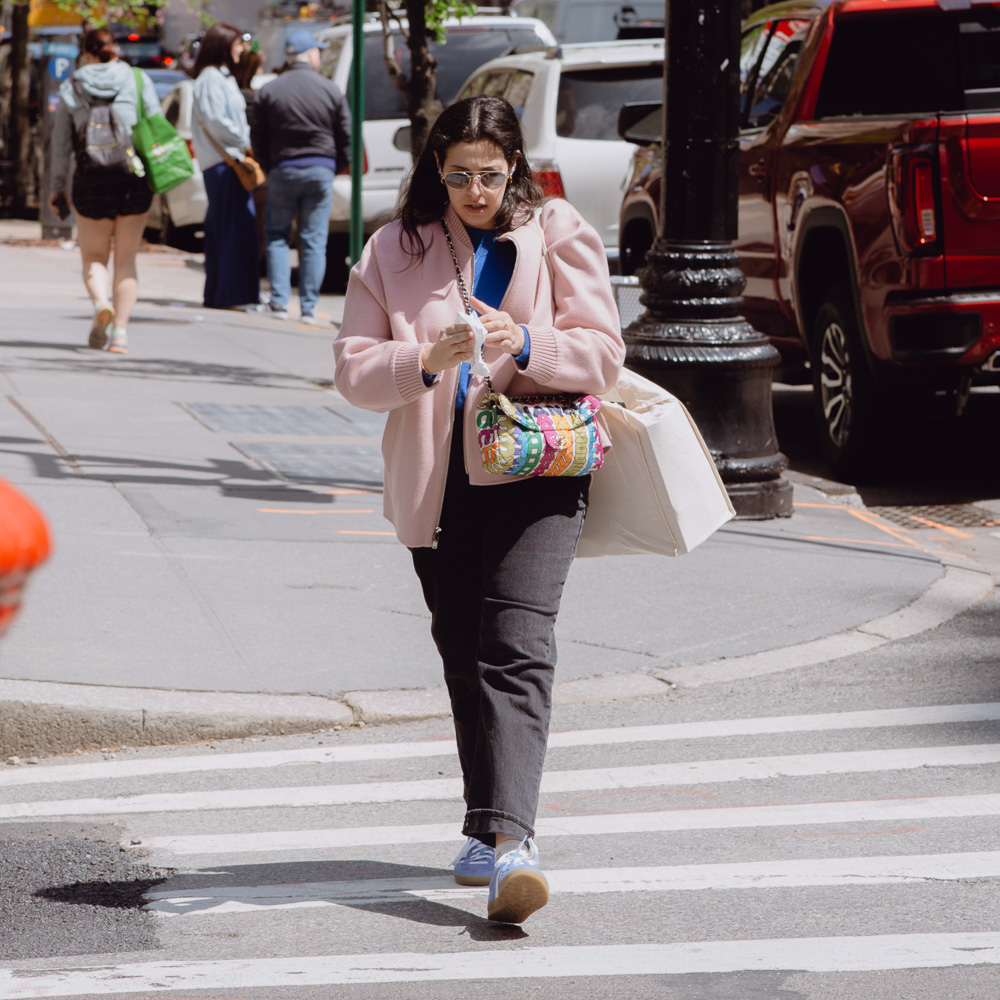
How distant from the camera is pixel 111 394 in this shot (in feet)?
32.5

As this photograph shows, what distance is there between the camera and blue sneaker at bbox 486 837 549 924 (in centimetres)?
357

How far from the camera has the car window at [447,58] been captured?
53.2 feet

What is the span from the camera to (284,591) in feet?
20.6

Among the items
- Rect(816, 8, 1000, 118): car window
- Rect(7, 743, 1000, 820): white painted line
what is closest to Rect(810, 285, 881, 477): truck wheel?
Rect(816, 8, 1000, 118): car window

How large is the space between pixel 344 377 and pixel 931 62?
5.91 meters

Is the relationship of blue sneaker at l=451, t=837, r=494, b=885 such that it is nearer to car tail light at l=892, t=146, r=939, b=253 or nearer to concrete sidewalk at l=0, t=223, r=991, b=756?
concrete sidewalk at l=0, t=223, r=991, b=756

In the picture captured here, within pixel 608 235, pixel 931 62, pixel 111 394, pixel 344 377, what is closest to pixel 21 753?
pixel 344 377

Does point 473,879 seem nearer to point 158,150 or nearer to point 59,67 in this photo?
point 158,150

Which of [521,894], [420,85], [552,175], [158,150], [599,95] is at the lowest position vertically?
[521,894]

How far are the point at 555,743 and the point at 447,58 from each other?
13.2 m

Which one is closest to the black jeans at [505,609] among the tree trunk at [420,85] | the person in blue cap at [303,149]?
the tree trunk at [420,85]

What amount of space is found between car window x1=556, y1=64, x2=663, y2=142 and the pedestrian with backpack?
388cm

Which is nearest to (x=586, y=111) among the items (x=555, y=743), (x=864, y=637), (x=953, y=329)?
(x=953, y=329)

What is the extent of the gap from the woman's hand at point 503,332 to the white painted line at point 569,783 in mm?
1465
